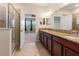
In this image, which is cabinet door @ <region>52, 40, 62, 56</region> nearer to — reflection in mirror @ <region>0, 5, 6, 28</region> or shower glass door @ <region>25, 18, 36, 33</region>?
reflection in mirror @ <region>0, 5, 6, 28</region>

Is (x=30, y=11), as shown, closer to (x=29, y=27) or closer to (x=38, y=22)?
(x=38, y=22)

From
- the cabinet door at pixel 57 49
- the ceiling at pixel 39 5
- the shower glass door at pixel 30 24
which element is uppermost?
the ceiling at pixel 39 5

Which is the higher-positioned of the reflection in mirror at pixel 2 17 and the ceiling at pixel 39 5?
the ceiling at pixel 39 5

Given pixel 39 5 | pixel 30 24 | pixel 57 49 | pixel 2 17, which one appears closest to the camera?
pixel 57 49

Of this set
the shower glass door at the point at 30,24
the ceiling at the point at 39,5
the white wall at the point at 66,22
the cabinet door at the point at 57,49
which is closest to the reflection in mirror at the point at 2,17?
the ceiling at the point at 39,5

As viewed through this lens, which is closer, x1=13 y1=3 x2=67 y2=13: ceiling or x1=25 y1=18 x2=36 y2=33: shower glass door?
x1=13 y1=3 x2=67 y2=13: ceiling

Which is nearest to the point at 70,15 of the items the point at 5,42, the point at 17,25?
the point at 17,25

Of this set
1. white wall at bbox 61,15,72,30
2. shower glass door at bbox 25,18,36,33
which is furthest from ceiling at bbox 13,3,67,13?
shower glass door at bbox 25,18,36,33

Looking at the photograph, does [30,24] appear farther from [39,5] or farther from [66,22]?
[66,22]

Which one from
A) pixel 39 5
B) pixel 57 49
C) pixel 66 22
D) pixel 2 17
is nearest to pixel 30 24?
pixel 39 5

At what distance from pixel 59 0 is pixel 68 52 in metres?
1.98

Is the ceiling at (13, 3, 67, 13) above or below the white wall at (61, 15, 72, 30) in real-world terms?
above

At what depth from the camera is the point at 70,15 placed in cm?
724

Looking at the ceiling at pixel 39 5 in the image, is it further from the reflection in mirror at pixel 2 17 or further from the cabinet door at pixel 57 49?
the cabinet door at pixel 57 49
